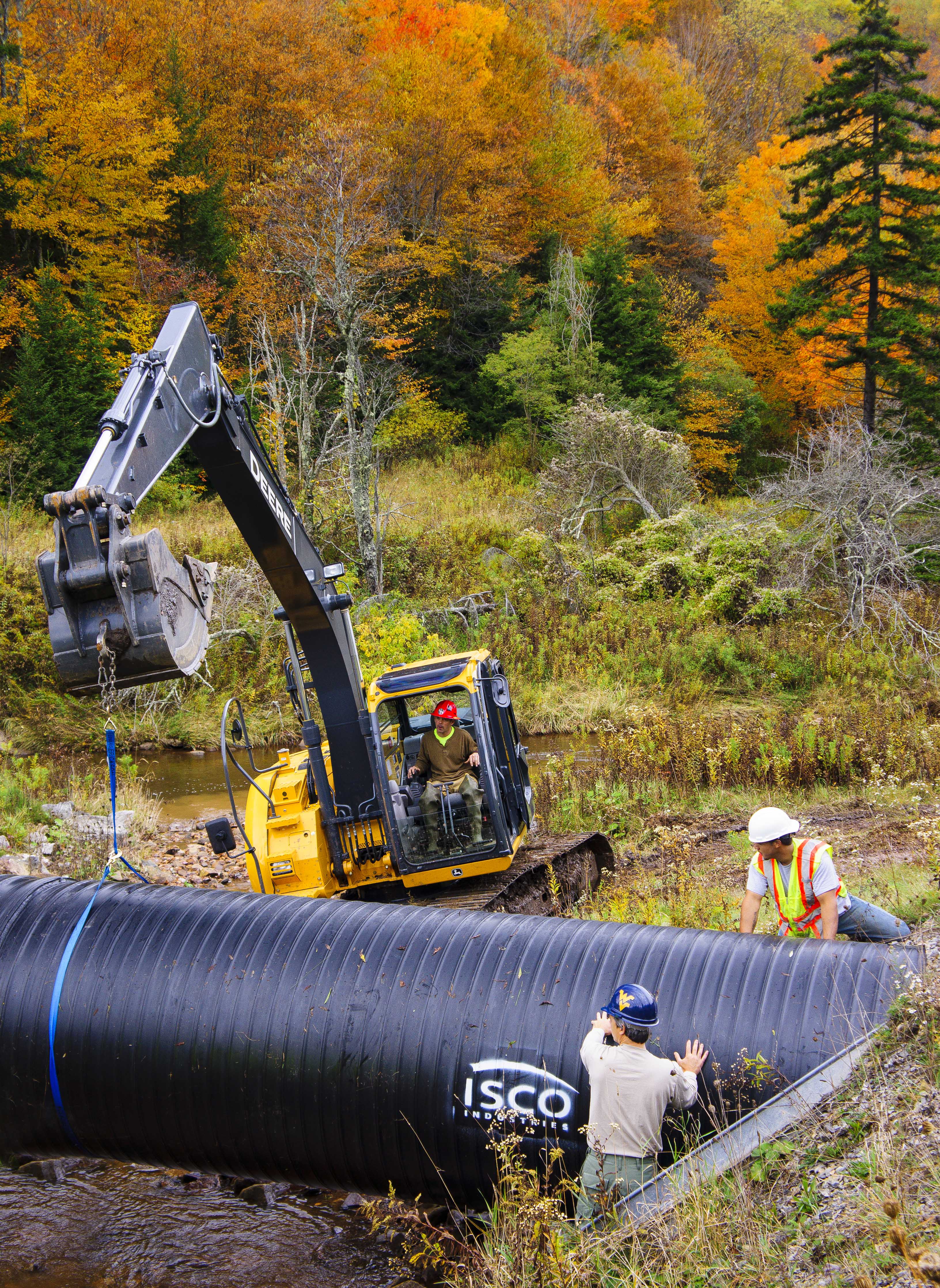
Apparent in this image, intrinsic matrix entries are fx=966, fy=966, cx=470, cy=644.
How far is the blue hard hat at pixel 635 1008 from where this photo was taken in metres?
3.73

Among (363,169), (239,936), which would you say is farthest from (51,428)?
(239,936)

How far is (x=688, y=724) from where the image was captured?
14.5 metres

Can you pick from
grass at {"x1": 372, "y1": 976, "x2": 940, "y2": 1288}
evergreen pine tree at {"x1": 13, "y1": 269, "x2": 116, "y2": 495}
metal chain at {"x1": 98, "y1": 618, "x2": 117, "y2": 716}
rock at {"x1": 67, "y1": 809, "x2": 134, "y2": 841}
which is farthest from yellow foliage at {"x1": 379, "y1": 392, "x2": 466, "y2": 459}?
grass at {"x1": 372, "y1": 976, "x2": 940, "y2": 1288}

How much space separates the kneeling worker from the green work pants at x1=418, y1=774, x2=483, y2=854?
Answer: 4.05 metres

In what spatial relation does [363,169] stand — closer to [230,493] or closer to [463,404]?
[463,404]

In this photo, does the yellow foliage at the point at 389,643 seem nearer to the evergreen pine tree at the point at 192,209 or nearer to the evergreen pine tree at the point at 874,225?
the evergreen pine tree at the point at 874,225

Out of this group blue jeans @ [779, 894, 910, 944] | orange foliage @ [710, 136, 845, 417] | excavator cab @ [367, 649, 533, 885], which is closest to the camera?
blue jeans @ [779, 894, 910, 944]

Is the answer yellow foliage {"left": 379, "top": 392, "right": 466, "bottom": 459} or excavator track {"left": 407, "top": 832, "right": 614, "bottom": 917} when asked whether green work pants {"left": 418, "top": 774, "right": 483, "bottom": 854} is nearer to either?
excavator track {"left": 407, "top": 832, "right": 614, "bottom": 917}

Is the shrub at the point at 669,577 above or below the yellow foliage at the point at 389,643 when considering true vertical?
above

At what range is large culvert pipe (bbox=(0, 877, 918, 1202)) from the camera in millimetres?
4270

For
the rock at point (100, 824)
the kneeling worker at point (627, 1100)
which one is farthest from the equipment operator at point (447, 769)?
the rock at point (100, 824)

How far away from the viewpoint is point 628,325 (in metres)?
28.9

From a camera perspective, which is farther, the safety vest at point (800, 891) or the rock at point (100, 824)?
the rock at point (100, 824)

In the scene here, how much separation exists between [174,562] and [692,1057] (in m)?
3.23
